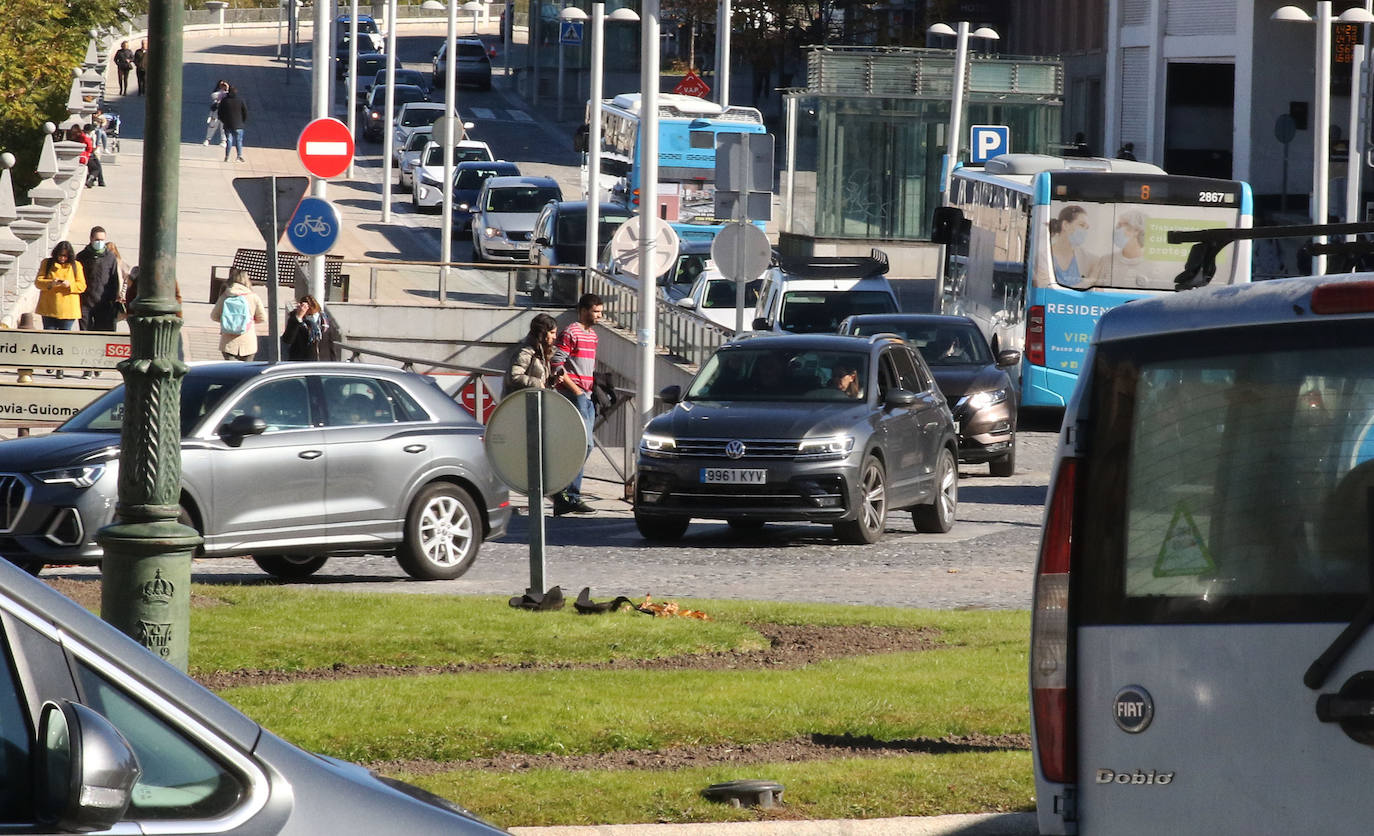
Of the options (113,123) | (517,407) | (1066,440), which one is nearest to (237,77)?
(113,123)

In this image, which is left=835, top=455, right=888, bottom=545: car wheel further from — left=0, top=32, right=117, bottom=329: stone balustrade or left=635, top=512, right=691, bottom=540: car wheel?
left=0, top=32, right=117, bottom=329: stone balustrade

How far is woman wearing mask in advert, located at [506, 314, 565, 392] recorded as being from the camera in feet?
59.8

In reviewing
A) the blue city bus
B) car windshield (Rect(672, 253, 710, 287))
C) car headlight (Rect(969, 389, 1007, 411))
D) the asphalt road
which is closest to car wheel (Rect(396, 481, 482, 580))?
the asphalt road

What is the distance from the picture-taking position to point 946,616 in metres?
12.3

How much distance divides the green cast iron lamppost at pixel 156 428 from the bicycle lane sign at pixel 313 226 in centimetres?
1338

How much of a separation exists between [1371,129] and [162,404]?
20.7ft

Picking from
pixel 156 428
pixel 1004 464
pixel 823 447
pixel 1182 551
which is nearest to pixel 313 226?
pixel 823 447

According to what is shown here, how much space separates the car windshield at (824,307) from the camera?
27.3m

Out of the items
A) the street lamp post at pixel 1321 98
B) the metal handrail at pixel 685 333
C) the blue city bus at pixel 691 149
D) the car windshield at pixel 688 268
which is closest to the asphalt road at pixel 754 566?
the metal handrail at pixel 685 333

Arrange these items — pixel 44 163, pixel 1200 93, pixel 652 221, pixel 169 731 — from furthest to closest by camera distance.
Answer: pixel 1200 93 → pixel 44 163 → pixel 652 221 → pixel 169 731

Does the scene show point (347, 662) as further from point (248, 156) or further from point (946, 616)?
point (248, 156)

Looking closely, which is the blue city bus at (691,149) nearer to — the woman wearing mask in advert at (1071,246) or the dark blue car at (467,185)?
the dark blue car at (467,185)

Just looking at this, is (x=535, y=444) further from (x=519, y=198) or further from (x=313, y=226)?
(x=519, y=198)

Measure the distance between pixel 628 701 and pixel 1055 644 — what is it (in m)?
4.69
